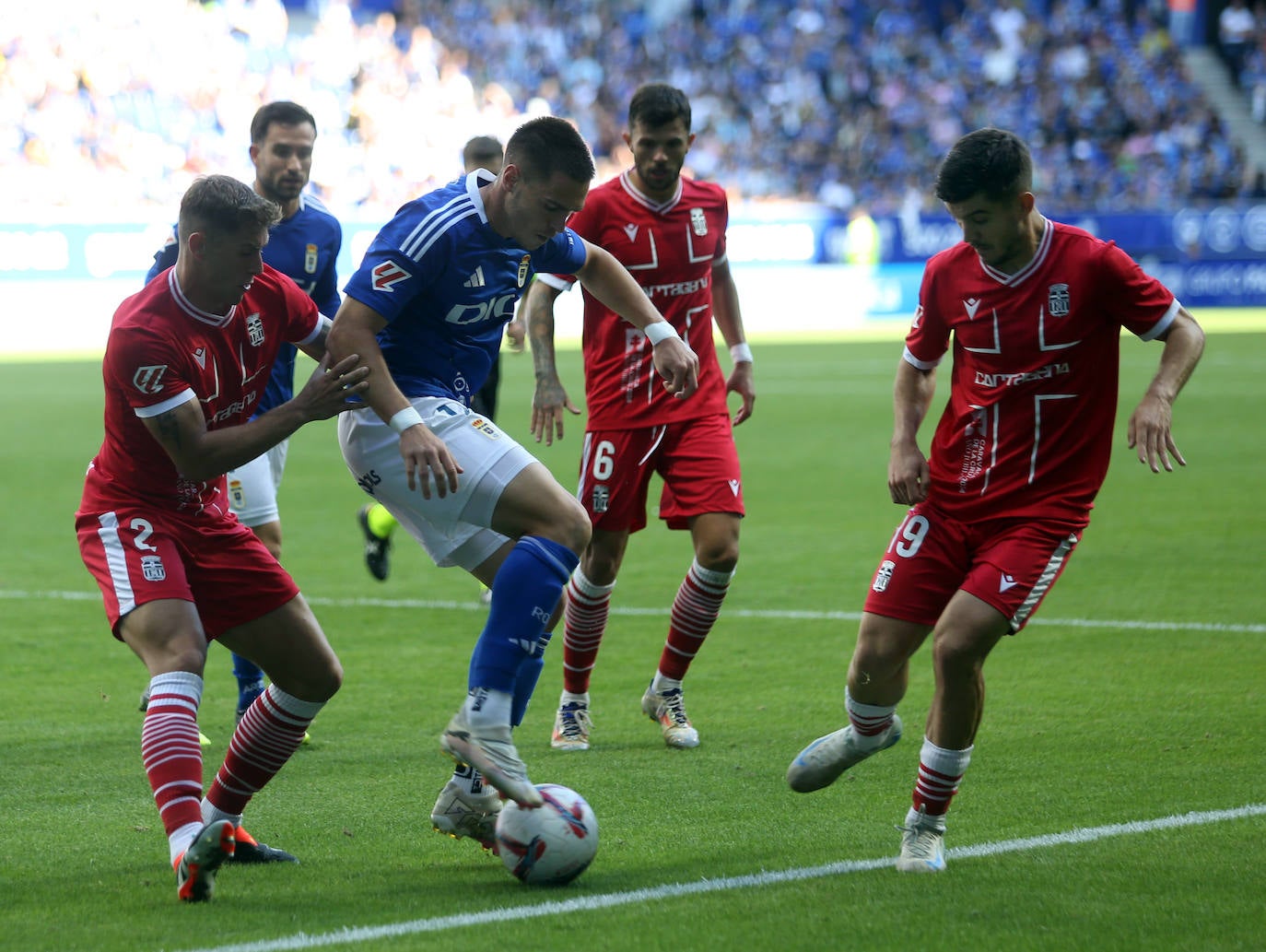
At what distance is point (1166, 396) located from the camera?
4.55 m

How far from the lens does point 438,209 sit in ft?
15.8

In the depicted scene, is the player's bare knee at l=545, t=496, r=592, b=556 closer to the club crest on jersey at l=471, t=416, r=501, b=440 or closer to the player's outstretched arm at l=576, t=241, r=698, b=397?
the club crest on jersey at l=471, t=416, r=501, b=440

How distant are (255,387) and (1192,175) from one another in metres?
31.3

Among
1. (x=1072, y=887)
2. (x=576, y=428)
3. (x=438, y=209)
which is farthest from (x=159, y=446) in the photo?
(x=576, y=428)

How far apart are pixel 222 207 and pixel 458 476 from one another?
93 centimetres

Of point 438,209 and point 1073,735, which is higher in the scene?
point 438,209

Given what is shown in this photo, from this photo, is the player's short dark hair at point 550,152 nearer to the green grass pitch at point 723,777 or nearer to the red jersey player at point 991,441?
the red jersey player at point 991,441

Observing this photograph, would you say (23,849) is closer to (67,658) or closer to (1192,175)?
(67,658)

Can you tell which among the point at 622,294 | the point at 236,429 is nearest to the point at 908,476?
the point at 622,294

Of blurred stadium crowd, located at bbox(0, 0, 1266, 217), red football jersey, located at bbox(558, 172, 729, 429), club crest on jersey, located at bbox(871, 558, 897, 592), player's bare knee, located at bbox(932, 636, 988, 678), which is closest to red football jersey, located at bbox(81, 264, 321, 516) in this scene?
club crest on jersey, located at bbox(871, 558, 897, 592)

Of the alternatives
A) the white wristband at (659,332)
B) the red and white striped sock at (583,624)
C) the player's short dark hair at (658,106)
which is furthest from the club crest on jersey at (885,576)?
the player's short dark hair at (658,106)

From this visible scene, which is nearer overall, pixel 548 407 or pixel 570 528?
pixel 570 528

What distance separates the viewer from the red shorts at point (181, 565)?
174 inches

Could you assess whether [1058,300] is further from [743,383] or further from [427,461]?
[743,383]
